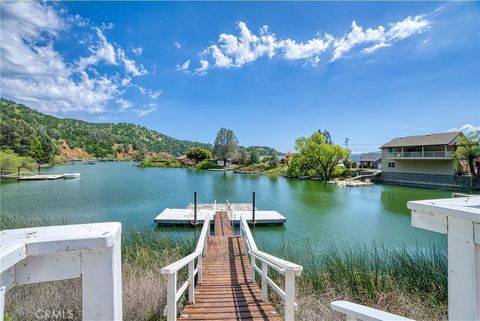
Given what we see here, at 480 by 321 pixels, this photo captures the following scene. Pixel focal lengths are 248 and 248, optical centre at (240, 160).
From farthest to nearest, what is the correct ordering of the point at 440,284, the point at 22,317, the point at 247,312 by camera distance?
the point at 440,284 < the point at 247,312 < the point at 22,317

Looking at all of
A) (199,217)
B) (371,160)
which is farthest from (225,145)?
(199,217)

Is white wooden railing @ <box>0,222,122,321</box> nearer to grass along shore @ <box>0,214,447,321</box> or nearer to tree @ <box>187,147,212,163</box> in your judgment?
grass along shore @ <box>0,214,447,321</box>

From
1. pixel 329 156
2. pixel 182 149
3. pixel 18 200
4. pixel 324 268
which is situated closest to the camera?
pixel 324 268

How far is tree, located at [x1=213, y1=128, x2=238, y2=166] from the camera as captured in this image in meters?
68.7

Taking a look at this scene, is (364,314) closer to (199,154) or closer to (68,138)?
(199,154)

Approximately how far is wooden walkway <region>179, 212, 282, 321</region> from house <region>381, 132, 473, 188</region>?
30.5 m

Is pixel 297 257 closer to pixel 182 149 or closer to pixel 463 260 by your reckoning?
pixel 463 260

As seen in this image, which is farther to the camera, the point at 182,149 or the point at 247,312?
the point at 182,149

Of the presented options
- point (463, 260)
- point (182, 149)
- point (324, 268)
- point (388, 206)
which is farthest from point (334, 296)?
point (182, 149)

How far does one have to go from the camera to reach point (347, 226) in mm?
13672

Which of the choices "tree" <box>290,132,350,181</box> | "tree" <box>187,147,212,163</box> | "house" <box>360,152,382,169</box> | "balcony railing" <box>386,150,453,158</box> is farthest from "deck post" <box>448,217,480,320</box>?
"tree" <box>187,147,212,163</box>

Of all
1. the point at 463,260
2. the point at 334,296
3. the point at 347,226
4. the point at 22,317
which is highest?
the point at 463,260

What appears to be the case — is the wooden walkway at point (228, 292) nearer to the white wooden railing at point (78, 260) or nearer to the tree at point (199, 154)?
the white wooden railing at point (78, 260)

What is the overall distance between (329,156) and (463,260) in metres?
38.3
